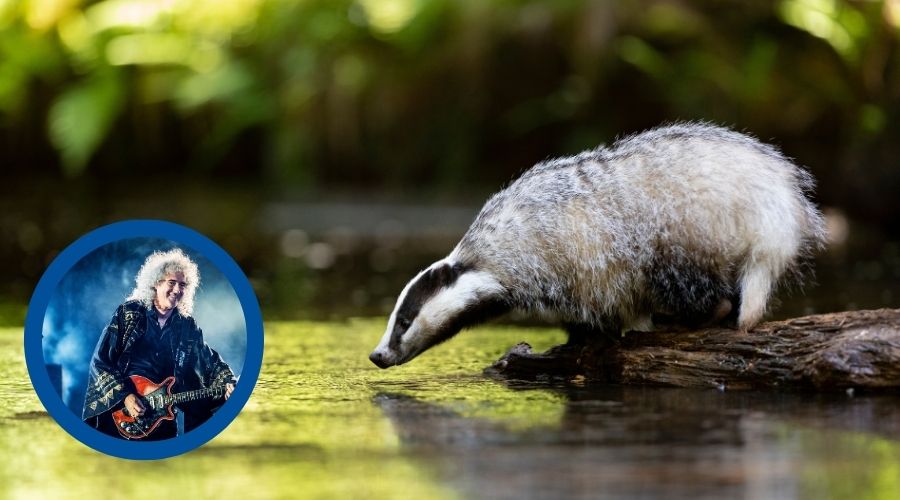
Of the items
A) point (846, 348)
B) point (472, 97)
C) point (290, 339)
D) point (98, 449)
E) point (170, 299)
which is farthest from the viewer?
point (472, 97)

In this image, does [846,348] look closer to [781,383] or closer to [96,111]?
[781,383]

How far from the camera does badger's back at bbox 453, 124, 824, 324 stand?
510 centimetres

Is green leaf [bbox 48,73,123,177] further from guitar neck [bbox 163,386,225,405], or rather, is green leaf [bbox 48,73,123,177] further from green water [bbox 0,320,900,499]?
guitar neck [bbox 163,386,225,405]

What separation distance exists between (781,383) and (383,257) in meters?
6.31

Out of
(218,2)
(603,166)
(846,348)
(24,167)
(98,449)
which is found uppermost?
(218,2)

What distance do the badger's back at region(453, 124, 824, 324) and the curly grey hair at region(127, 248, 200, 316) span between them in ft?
4.66

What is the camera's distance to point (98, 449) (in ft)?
12.6

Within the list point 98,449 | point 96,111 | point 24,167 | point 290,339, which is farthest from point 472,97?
point 98,449

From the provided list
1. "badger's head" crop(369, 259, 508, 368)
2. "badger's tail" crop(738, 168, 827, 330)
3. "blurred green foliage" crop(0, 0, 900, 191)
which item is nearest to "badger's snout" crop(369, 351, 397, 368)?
"badger's head" crop(369, 259, 508, 368)

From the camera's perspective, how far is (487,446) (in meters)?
3.73

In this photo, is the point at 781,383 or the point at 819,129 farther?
the point at 819,129

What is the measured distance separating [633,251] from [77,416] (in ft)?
7.85

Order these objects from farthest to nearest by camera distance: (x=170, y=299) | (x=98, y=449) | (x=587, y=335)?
(x=587, y=335) < (x=170, y=299) < (x=98, y=449)

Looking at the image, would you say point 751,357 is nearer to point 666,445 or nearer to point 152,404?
point 666,445
